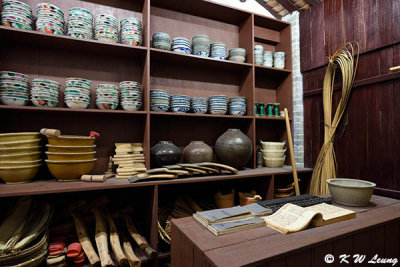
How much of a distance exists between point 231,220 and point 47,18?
2.03m

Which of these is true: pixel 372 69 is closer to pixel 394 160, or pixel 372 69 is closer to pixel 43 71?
pixel 394 160

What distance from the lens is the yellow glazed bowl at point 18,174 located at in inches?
59.8

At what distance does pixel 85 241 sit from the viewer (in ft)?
5.20

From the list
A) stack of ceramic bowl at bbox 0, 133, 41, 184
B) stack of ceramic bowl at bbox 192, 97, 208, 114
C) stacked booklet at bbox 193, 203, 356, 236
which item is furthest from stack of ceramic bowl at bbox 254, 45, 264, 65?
stack of ceramic bowl at bbox 0, 133, 41, 184

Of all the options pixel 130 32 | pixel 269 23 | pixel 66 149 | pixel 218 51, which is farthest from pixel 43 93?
pixel 269 23

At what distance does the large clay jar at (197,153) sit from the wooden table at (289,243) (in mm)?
902

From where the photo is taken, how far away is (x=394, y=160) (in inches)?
72.1

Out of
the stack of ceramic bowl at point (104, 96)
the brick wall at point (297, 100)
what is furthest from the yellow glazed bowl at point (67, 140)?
the brick wall at point (297, 100)

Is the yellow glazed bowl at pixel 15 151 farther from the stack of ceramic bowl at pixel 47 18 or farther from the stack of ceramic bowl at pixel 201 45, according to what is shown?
the stack of ceramic bowl at pixel 201 45

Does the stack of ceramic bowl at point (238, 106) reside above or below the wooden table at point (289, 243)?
above

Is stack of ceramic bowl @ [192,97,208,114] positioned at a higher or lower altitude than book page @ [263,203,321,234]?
higher

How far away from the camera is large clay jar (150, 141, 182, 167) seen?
1979 millimetres

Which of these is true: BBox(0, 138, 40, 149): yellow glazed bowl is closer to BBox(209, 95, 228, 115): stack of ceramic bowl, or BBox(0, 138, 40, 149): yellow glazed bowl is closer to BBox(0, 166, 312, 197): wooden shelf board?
BBox(0, 166, 312, 197): wooden shelf board

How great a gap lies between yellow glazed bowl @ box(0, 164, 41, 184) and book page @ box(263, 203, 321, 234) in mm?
1697
